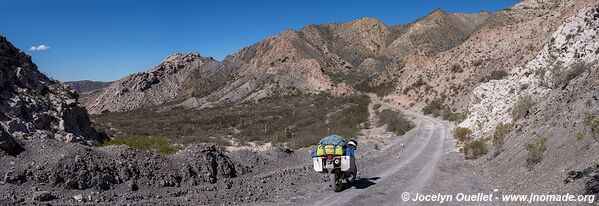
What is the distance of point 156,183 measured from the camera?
1228cm

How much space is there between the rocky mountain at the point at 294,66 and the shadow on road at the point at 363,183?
218 ft

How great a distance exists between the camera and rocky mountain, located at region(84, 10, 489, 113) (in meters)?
92.0

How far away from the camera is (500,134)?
17.9m

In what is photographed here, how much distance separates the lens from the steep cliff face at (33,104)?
663 inches

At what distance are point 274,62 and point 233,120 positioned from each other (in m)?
53.7

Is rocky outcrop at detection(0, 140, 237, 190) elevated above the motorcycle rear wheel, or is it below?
above

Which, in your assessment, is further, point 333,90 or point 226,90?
point 226,90

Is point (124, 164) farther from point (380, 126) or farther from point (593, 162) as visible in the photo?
point (380, 126)

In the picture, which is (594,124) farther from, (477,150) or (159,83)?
→ (159,83)

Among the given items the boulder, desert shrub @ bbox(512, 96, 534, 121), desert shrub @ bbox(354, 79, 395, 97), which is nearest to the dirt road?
desert shrub @ bbox(512, 96, 534, 121)

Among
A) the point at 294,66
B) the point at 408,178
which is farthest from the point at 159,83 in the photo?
the point at 408,178

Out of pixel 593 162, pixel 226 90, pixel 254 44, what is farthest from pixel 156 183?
pixel 254 44

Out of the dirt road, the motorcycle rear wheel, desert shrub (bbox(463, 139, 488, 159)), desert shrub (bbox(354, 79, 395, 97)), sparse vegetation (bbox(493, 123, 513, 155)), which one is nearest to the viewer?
the dirt road

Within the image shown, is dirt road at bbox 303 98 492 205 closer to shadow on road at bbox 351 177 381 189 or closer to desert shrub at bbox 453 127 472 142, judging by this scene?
shadow on road at bbox 351 177 381 189
